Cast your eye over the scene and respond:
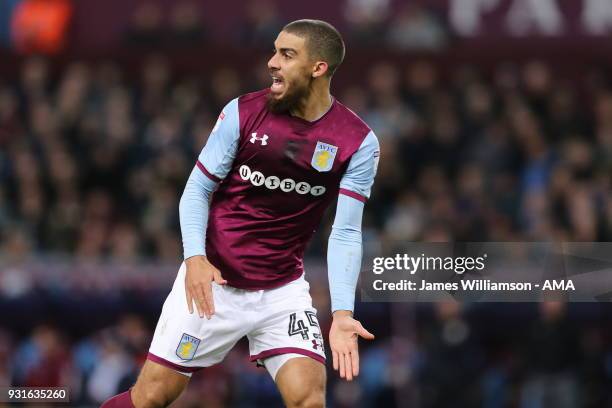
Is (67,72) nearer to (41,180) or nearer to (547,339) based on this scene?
(41,180)

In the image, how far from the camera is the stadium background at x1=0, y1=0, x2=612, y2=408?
11773 mm

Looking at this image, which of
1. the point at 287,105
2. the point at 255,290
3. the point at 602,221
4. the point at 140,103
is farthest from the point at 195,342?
the point at 140,103

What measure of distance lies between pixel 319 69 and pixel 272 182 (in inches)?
24.8

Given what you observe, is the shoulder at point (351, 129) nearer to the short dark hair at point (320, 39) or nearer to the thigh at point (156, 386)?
the short dark hair at point (320, 39)

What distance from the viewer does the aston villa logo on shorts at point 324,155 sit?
271 inches

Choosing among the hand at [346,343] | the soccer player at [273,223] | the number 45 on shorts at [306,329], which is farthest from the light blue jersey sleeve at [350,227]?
the number 45 on shorts at [306,329]

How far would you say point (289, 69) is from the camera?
6688 millimetres

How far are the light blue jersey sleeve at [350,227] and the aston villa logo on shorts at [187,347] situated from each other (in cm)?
76

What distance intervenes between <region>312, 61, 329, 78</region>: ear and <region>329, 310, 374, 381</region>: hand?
3.97ft

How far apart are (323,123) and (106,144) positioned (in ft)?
25.9

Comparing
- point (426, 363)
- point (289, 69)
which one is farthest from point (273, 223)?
point (426, 363)

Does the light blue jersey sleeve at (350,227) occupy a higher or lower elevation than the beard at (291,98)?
lower

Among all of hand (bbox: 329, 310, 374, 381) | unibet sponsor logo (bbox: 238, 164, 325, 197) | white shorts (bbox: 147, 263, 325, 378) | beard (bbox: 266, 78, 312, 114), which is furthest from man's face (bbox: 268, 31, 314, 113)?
hand (bbox: 329, 310, 374, 381)

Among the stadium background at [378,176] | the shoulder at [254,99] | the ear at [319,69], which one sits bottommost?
the shoulder at [254,99]
